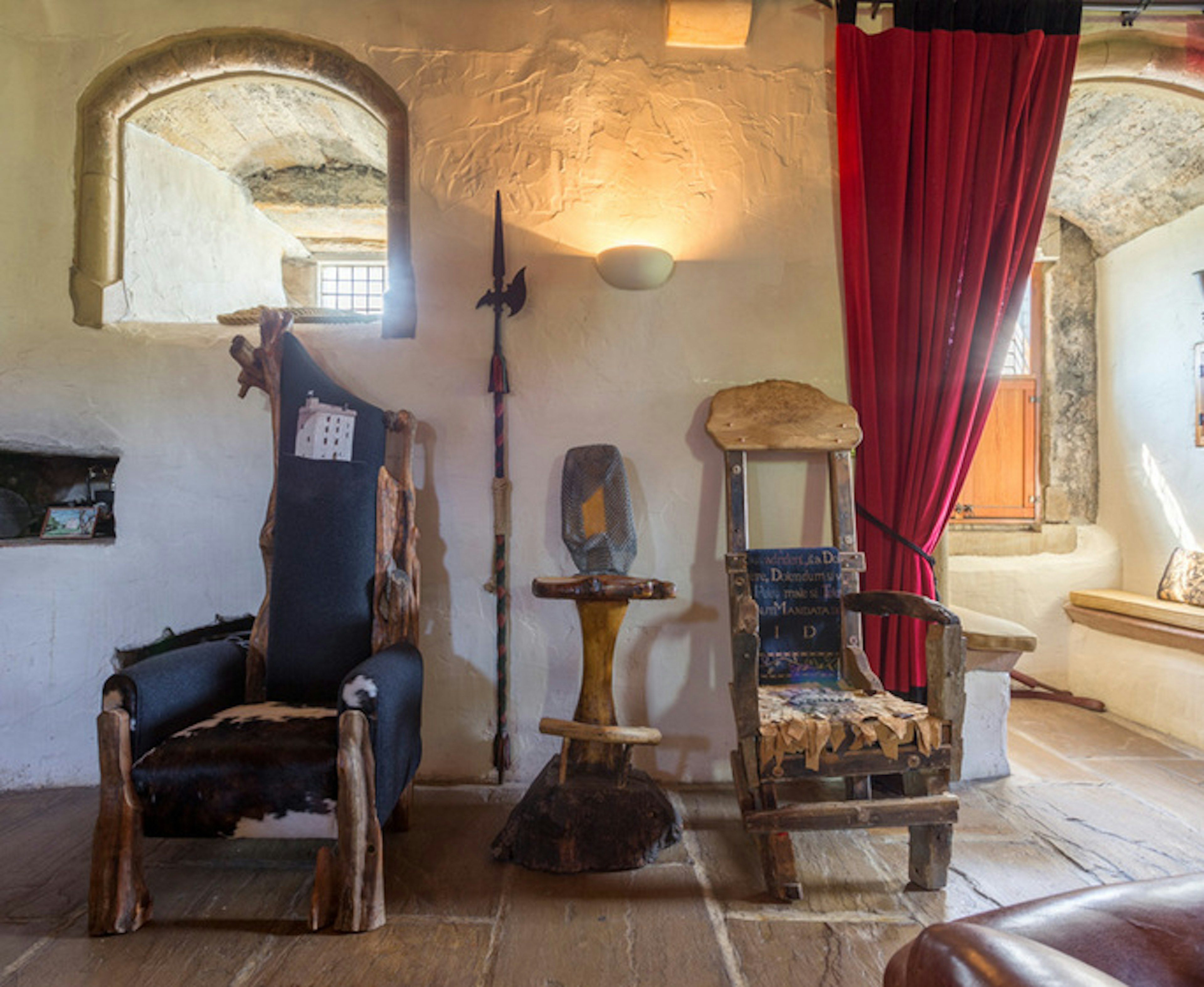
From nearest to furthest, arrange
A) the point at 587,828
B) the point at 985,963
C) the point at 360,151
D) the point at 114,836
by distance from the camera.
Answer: the point at 985,963
the point at 114,836
the point at 587,828
the point at 360,151

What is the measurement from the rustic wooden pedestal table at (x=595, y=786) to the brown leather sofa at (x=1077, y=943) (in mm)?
1277

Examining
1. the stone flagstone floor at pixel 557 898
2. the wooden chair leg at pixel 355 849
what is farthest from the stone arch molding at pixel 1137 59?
the wooden chair leg at pixel 355 849

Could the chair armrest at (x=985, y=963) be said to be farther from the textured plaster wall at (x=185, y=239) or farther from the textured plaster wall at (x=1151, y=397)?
the textured plaster wall at (x=1151, y=397)

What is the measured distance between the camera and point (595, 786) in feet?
6.34

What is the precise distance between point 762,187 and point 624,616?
172 cm

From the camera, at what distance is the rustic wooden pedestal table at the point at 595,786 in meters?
1.86

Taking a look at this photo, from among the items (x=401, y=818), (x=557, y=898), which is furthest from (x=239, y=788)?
(x=557, y=898)

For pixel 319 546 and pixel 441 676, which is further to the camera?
pixel 441 676

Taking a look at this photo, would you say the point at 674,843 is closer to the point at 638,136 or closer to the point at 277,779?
the point at 277,779

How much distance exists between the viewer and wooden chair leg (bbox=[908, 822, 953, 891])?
1.73 metres

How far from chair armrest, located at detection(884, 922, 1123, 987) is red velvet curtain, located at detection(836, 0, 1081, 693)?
1.92m

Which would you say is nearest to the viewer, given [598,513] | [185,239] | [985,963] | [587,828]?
[985,963]

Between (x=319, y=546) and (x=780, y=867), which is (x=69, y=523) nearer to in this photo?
(x=319, y=546)

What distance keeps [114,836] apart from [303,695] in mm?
560
